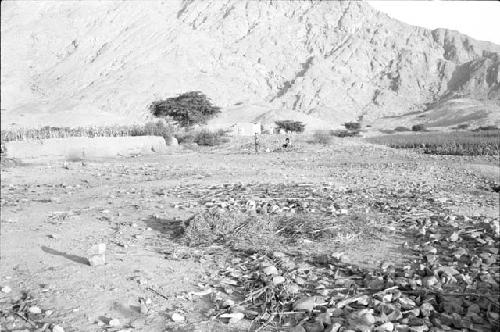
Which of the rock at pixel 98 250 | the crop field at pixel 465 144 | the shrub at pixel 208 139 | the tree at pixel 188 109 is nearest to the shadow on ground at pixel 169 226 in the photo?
the rock at pixel 98 250

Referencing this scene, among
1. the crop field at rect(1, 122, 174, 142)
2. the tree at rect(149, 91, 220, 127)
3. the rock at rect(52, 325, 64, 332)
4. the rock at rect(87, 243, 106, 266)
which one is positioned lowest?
the rock at rect(52, 325, 64, 332)

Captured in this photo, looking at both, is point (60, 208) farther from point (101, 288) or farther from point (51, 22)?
point (51, 22)

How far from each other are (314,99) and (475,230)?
269 ft

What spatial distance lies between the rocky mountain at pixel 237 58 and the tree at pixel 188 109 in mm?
28230

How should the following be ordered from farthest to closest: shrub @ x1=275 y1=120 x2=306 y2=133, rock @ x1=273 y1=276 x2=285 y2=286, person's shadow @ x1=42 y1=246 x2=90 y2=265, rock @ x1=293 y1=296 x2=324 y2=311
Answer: shrub @ x1=275 y1=120 x2=306 y2=133, person's shadow @ x1=42 y1=246 x2=90 y2=265, rock @ x1=273 y1=276 x2=285 y2=286, rock @ x1=293 y1=296 x2=324 y2=311

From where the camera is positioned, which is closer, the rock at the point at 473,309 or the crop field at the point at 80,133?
the rock at the point at 473,309

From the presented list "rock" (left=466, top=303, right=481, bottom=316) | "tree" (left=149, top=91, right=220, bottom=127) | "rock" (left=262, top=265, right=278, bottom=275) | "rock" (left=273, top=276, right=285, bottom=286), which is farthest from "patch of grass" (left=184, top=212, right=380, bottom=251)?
"tree" (left=149, top=91, right=220, bottom=127)

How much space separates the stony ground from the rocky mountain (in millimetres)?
64217

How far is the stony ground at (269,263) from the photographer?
3406 mm

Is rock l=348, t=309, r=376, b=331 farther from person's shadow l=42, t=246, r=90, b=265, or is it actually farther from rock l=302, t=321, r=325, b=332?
person's shadow l=42, t=246, r=90, b=265

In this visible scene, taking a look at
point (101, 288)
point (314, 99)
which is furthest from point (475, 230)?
point (314, 99)

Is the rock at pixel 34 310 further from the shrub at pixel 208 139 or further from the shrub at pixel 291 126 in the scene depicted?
the shrub at pixel 291 126

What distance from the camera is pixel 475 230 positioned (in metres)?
5.18

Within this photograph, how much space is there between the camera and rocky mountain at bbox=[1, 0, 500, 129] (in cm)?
8094
